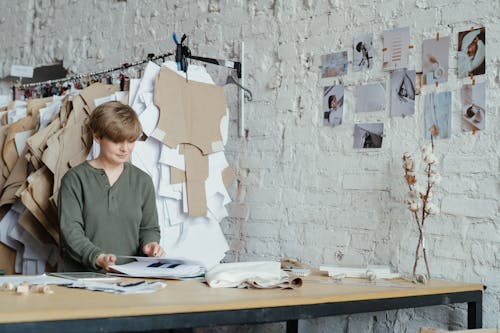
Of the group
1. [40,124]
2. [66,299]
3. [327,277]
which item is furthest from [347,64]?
[66,299]

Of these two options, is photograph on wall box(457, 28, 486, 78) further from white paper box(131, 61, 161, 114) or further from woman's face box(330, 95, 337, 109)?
white paper box(131, 61, 161, 114)

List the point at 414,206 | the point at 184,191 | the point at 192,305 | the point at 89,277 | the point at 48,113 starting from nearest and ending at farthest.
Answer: the point at 192,305
the point at 89,277
the point at 414,206
the point at 184,191
the point at 48,113

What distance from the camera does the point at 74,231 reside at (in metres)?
2.91

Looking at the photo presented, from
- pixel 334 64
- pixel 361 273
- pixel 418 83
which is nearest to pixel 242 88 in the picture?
pixel 334 64

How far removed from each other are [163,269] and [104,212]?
0.61 m

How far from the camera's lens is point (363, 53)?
11.5 ft

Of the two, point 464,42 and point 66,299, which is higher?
point 464,42

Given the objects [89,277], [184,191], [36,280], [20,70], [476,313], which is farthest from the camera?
[20,70]

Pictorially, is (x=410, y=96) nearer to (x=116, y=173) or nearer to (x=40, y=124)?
(x=116, y=173)

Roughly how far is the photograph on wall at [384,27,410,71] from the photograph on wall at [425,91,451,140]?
0.22 metres

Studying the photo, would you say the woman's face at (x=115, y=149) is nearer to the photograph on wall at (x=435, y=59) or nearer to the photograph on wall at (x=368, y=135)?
the photograph on wall at (x=368, y=135)

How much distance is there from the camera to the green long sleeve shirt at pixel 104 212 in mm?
2979

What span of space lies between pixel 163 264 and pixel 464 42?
1.56m

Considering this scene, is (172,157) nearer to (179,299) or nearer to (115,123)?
(115,123)
